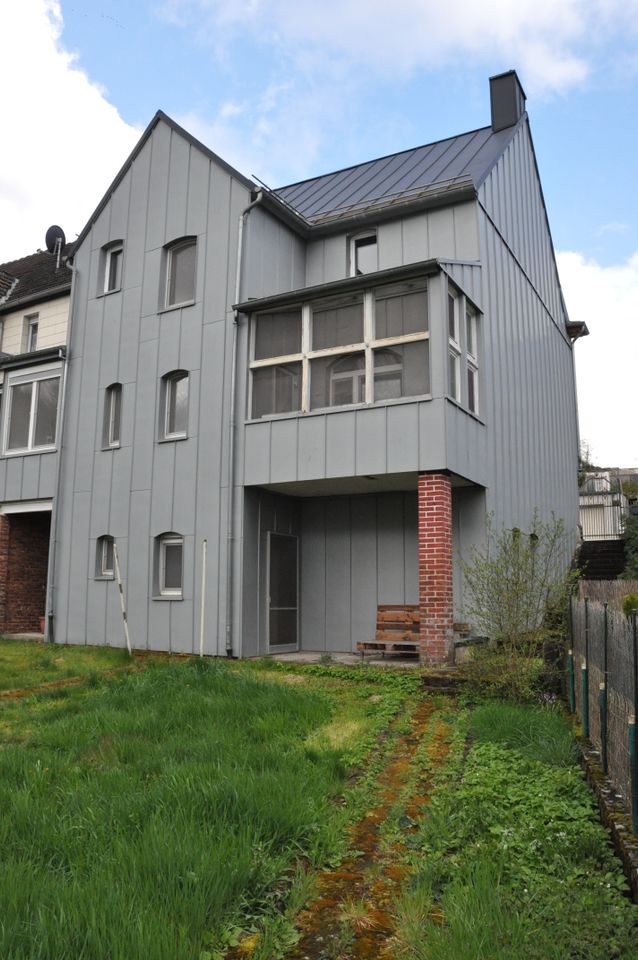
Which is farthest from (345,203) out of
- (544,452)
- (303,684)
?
(303,684)

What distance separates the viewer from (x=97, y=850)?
3.88m

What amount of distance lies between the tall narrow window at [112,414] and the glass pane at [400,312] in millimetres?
5836

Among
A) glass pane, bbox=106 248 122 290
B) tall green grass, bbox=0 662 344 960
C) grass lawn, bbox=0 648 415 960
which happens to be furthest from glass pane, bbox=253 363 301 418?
tall green grass, bbox=0 662 344 960

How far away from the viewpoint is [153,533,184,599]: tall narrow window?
1370 cm

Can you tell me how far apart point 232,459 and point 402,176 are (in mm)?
8494

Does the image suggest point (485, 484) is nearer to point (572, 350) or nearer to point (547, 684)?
point (547, 684)

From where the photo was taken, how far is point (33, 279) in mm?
20141

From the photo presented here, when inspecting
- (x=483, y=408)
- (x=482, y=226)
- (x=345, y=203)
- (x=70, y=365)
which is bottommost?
(x=483, y=408)

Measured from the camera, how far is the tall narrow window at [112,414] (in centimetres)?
1516

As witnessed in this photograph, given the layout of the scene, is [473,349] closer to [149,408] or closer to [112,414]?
[149,408]

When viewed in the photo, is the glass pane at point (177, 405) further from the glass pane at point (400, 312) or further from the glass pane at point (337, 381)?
the glass pane at point (400, 312)

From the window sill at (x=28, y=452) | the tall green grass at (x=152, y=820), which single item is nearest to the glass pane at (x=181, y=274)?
the window sill at (x=28, y=452)

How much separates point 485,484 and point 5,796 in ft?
32.0

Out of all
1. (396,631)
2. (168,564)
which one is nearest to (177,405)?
(168,564)
